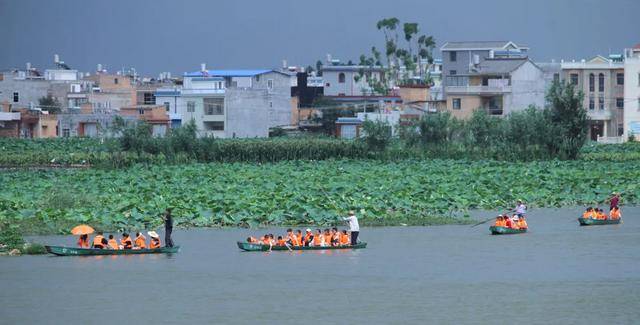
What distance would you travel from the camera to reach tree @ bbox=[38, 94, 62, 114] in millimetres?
99688

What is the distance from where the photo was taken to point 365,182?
5188 centimetres

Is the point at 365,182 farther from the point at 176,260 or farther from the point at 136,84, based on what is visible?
the point at 136,84

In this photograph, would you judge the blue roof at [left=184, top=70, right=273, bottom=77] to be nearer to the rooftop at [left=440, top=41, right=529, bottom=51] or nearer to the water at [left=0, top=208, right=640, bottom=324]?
the rooftop at [left=440, top=41, right=529, bottom=51]

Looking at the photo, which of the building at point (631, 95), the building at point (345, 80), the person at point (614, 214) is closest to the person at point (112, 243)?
the person at point (614, 214)

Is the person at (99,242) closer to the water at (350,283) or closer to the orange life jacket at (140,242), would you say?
the water at (350,283)

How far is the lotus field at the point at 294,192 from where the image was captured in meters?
40.6

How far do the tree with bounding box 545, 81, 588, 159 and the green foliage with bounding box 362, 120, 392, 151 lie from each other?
8.74m

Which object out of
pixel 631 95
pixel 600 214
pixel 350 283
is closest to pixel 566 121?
pixel 631 95

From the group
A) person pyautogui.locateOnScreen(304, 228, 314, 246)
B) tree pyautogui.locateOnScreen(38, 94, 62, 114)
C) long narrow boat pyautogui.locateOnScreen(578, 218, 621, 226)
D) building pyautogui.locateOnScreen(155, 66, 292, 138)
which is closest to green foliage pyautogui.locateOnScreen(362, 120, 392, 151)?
building pyautogui.locateOnScreen(155, 66, 292, 138)

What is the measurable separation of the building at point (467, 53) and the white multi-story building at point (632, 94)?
10.2 metres

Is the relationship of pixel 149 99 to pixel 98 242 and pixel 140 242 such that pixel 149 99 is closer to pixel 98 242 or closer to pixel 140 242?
pixel 140 242

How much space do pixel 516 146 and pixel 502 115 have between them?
17.9m

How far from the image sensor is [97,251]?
34.3 m

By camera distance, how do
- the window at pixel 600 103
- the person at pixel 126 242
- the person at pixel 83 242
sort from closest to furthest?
1. the person at pixel 126 242
2. the person at pixel 83 242
3. the window at pixel 600 103
